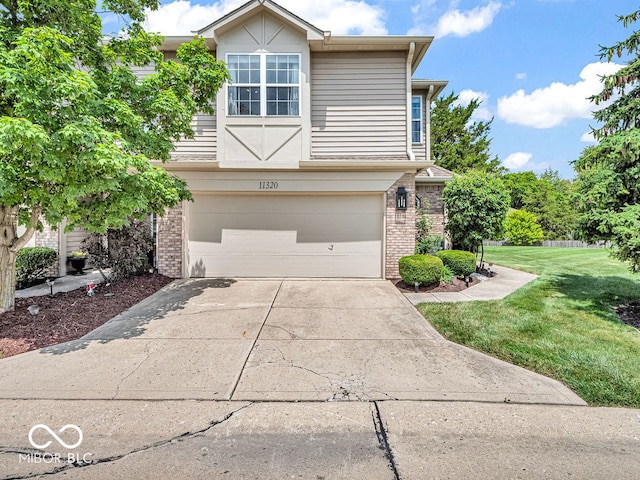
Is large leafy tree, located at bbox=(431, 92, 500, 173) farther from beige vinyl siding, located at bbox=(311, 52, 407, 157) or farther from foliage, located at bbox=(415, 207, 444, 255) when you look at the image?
beige vinyl siding, located at bbox=(311, 52, 407, 157)

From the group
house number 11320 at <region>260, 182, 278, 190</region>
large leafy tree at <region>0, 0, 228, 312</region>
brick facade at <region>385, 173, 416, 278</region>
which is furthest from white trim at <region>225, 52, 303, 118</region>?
brick facade at <region>385, 173, 416, 278</region>

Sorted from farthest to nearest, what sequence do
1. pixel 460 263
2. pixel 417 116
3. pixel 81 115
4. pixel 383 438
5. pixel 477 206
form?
pixel 417 116
pixel 477 206
pixel 460 263
pixel 81 115
pixel 383 438

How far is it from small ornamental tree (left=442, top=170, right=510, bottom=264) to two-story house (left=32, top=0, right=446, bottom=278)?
1.71m

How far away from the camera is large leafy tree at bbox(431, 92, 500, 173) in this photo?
1089 inches

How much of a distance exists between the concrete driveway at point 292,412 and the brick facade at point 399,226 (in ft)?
13.2

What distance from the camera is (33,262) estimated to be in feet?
27.5

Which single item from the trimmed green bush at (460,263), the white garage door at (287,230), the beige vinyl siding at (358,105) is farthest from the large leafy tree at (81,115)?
the trimmed green bush at (460,263)

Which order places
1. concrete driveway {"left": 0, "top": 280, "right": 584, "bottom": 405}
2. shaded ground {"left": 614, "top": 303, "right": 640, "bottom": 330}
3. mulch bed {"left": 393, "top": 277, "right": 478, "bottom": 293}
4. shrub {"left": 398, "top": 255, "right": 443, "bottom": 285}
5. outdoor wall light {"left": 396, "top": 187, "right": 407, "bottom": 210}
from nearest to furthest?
concrete driveway {"left": 0, "top": 280, "right": 584, "bottom": 405} < shaded ground {"left": 614, "top": 303, "right": 640, "bottom": 330} < shrub {"left": 398, "top": 255, "right": 443, "bottom": 285} < mulch bed {"left": 393, "top": 277, "right": 478, "bottom": 293} < outdoor wall light {"left": 396, "top": 187, "right": 407, "bottom": 210}

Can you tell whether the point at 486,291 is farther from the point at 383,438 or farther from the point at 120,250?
the point at 120,250

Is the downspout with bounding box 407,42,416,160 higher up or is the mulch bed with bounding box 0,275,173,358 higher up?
the downspout with bounding box 407,42,416,160

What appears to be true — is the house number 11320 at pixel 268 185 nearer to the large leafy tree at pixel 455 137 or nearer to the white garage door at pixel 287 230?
the white garage door at pixel 287 230

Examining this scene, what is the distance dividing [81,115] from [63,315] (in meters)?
3.50

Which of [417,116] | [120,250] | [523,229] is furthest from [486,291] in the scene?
[523,229]

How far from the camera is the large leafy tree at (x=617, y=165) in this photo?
5.67 metres
